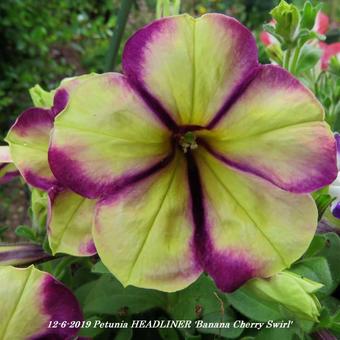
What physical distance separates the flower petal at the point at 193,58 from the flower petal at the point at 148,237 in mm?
53

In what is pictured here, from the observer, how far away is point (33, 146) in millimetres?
358

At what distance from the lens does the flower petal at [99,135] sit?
0.95 ft

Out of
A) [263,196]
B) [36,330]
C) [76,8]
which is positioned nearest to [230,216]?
[263,196]

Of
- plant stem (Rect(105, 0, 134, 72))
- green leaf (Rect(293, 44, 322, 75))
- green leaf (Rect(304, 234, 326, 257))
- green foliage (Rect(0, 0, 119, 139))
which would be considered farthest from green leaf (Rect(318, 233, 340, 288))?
green foliage (Rect(0, 0, 119, 139))

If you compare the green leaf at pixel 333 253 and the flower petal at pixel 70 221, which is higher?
the flower petal at pixel 70 221

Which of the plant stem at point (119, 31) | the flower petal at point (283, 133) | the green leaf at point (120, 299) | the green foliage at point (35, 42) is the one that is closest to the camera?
the flower petal at point (283, 133)

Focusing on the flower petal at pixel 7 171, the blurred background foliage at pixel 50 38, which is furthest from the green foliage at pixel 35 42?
the flower petal at pixel 7 171

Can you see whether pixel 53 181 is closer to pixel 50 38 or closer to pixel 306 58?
pixel 306 58

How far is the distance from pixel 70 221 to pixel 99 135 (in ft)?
0.20

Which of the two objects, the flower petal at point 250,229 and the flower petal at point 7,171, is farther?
the flower petal at point 7,171

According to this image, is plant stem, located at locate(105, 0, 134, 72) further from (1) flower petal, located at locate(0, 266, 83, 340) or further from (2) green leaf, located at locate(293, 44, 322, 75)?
(1) flower petal, located at locate(0, 266, 83, 340)

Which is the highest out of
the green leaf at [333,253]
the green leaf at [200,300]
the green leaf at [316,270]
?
the green leaf at [316,270]

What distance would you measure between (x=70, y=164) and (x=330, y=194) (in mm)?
160

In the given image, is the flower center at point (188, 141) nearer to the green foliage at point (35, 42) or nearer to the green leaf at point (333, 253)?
the green leaf at point (333, 253)
